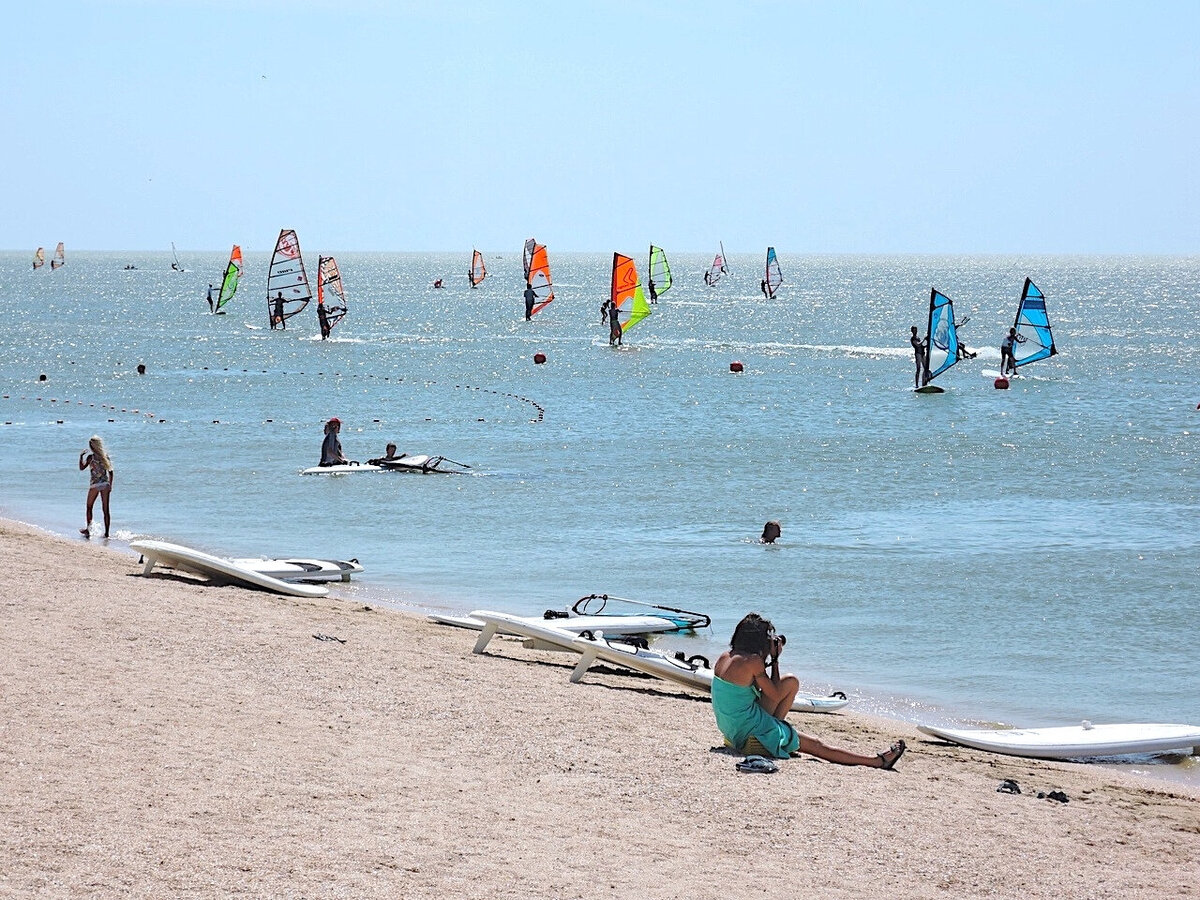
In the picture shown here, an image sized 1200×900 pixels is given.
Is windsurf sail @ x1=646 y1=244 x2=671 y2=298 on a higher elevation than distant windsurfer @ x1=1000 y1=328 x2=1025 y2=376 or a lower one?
higher

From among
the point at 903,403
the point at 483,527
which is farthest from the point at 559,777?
the point at 903,403

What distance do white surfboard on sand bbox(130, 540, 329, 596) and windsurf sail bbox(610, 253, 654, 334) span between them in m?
32.3

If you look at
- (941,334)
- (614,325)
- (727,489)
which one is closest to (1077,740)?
(727,489)

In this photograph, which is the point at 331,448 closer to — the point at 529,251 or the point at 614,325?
the point at 614,325

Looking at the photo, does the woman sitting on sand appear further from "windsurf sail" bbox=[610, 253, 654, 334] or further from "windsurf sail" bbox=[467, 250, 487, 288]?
"windsurf sail" bbox=[467, 250, 487, 288]

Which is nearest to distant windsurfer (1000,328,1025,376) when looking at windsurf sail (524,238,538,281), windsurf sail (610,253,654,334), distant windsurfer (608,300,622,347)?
windsurf sail (610,253,654,334)

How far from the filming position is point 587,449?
2498 cm

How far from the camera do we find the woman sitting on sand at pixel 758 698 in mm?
7195

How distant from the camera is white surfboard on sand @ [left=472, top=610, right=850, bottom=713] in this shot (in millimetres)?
9055

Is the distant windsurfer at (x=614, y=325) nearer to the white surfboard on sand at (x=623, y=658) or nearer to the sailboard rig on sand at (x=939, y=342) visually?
the sailboard rig on sand at (x=939, y=342)

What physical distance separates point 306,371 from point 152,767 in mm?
34635

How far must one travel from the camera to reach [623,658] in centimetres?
910

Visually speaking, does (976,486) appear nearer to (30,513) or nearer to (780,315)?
(30,513)

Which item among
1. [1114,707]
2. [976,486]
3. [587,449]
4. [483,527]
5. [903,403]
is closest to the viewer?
[1114,707]
